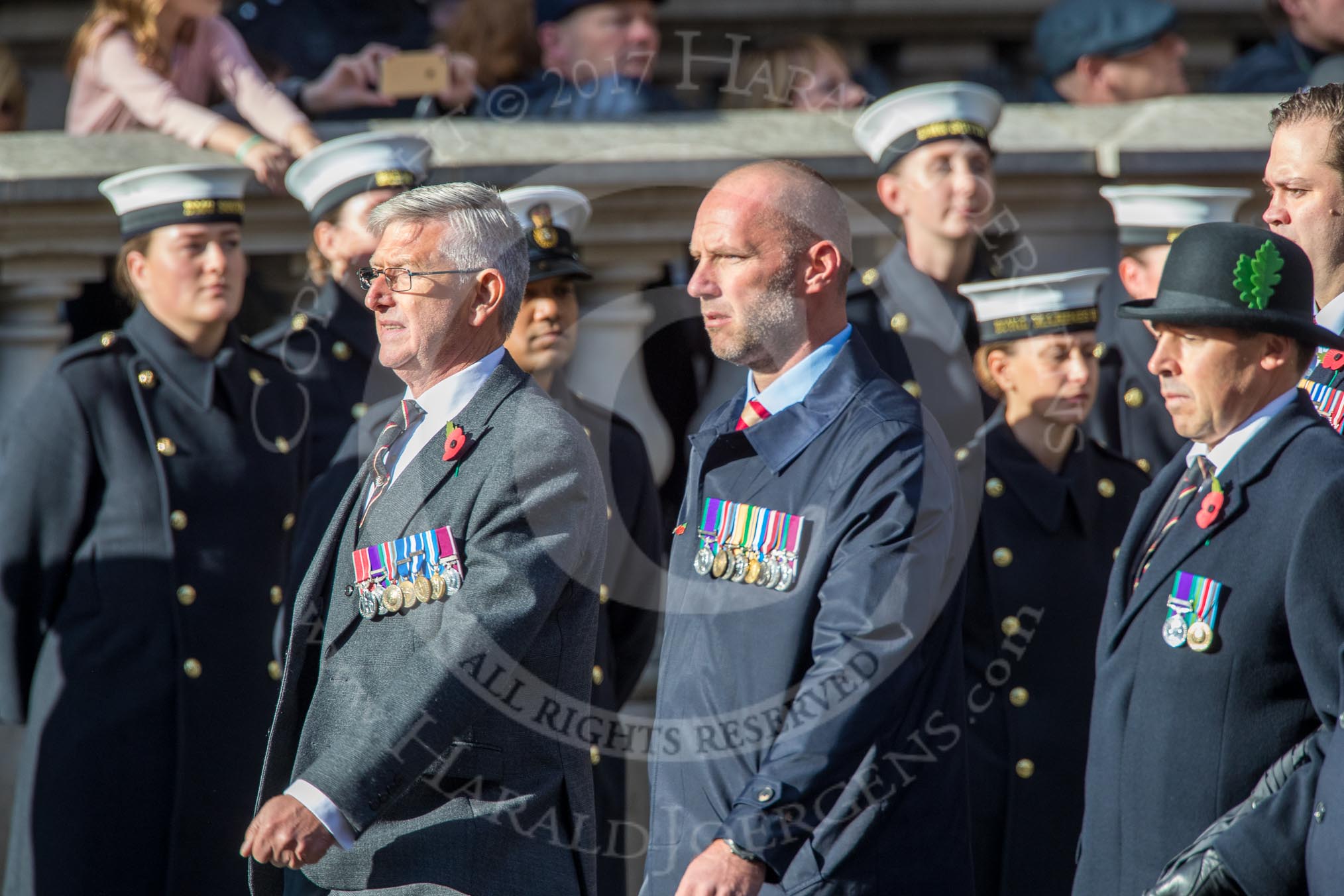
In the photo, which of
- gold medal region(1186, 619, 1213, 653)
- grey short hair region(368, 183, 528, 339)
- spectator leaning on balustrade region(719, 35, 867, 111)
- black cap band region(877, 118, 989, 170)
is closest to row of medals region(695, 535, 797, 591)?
grey short hair region(368, 183, 528, 339)

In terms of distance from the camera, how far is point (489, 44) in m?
6.24

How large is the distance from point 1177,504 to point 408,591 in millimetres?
1473

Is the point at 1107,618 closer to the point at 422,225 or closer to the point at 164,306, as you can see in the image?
the point at 422,225

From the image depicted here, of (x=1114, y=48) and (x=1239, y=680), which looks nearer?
(x=1239, y=680)

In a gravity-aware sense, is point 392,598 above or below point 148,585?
below

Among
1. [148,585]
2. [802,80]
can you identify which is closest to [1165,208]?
[802,80]

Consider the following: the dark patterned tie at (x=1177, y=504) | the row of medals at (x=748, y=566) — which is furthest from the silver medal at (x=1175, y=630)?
the row of medals at (x=748, y=566)

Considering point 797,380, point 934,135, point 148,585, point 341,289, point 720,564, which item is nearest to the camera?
point 720,564

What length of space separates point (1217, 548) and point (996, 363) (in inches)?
65.3

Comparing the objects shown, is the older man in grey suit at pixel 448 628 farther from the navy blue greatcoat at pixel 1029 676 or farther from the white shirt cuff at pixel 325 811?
the navy blue greatcoat at pixel 1029 676

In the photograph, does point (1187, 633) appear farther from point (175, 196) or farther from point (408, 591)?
point (175, 196)

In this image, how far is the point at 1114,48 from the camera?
21.1 feet

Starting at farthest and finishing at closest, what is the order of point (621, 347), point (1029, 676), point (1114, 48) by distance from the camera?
point (1114, 48)
point (621, 347)
point (1029, 676)

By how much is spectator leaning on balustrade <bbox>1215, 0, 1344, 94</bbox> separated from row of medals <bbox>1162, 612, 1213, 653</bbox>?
3.16 metres
